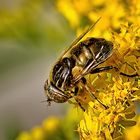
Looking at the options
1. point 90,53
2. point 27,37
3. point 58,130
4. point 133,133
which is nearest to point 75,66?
point 90,53

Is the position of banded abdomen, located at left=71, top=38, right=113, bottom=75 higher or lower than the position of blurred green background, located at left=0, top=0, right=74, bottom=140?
lower

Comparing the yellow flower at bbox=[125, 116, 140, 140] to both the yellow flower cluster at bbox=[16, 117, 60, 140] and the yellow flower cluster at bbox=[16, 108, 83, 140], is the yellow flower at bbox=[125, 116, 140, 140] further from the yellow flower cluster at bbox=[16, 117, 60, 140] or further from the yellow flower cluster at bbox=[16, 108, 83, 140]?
the yellow flower cluster at bbox=[16, 117, 60, 140]

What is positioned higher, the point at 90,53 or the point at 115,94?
the point at 90,53

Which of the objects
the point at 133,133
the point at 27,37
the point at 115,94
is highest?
the point at 27,37

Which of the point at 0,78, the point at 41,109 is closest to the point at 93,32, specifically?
the point at 0,78

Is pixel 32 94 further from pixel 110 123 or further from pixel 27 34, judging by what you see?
pixel 110 123

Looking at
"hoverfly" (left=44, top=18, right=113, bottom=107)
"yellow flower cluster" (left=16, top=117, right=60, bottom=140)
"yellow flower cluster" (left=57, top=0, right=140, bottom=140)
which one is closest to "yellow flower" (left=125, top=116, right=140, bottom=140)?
"yellow flower cluster" (left=57, top=0, right=140, bottom=140)

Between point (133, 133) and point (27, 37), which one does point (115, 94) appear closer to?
point (133, 133)

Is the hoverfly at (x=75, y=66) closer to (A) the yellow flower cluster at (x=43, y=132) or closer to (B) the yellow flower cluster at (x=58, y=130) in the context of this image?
(B) the yellow flower cluster at (x=58, y=130)

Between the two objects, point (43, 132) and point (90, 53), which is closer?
point (90, 53)
